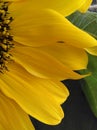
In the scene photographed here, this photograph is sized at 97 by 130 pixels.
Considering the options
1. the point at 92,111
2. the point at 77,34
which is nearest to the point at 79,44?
the point at 77,34

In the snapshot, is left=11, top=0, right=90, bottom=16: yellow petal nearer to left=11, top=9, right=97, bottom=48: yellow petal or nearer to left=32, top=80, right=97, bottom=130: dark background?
left=11, top=9, right=97, bottom=48: yellow petal

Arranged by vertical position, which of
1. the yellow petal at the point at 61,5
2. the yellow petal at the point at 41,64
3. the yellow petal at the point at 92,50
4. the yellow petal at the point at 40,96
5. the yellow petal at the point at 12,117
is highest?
the yellow petal at the point at 61,5

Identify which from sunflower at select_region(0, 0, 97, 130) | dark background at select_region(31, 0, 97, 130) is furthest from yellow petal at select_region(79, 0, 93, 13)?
dark background at select_region(31, 0, 97, 130)

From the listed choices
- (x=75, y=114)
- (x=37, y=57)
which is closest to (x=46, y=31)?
(x=37, y=57)

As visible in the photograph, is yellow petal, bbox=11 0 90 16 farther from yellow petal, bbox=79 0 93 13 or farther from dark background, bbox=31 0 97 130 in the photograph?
dark background, bbox=31 0 97 130

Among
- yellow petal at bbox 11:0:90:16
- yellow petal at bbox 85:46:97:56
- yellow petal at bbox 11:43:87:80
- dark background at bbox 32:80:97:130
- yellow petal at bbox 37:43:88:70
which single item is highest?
yellow petal at bbox 11:0:90:16

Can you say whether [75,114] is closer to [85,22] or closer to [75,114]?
[75,114]

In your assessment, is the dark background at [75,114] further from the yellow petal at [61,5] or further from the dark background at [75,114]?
the yellow petal at [61,5]

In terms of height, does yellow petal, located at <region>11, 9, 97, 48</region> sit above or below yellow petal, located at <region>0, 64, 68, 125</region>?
above

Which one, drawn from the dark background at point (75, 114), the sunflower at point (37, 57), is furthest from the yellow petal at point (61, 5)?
the dark background at point (75, 114)
